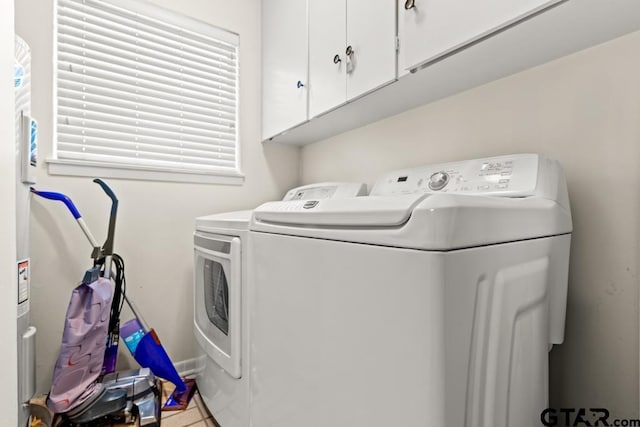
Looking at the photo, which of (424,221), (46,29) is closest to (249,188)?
(46,29)

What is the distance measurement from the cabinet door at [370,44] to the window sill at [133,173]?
0.98 meters

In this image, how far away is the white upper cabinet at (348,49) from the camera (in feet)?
3.63

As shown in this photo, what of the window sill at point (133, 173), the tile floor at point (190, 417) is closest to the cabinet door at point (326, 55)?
the window sill at point (133, 173)

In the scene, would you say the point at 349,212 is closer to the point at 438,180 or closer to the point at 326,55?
the point at 438,180

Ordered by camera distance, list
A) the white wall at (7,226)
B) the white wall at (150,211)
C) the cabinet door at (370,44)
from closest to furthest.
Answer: the white wall at (7,226)
the cabinet door at (370,44)
the white wall at (150,211)

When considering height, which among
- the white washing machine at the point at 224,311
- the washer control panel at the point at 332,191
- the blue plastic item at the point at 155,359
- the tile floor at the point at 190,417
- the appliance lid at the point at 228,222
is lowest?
the tile floor at the point at 190,417

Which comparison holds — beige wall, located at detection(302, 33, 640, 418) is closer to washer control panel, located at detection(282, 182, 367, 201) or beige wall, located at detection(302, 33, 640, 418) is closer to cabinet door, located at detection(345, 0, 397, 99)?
cabinet door, located at detection(345, 0, 397, 99)

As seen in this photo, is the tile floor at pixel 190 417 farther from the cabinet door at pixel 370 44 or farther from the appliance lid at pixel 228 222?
the cabinet door at pixel 370 44

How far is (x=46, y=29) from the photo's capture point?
1.41m

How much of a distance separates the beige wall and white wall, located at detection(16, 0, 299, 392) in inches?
54.8

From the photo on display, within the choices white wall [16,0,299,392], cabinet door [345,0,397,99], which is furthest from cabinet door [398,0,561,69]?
white wall [16,0,299,392]

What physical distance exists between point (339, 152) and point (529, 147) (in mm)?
1013

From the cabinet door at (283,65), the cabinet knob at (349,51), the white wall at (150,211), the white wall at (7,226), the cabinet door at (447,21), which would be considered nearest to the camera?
the cabinet door at (447,21)

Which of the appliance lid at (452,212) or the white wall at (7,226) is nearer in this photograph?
the appliance lid at (452,212)
